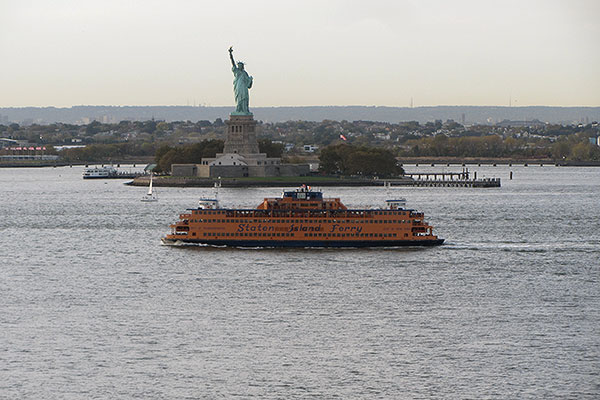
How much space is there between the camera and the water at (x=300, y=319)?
1233 inches

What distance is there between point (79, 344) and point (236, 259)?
18.9 m

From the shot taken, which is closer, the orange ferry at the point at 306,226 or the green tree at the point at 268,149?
the orange ferry at the point at 306,226

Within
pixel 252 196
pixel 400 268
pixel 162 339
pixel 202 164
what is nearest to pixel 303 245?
pixel 400 268

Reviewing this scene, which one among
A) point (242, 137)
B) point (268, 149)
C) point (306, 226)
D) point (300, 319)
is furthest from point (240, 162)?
point (300, 319)

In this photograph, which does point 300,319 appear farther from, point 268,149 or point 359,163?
point 268,149

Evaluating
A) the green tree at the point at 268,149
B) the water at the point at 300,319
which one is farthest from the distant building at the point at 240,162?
the water at the point at 300,319

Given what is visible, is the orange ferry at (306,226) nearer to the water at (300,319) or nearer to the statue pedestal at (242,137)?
the water at (300,319)

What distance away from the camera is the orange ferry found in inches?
2259

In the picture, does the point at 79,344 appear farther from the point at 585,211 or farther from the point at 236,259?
the point at 585,211

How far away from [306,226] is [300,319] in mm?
19390

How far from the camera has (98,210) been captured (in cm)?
8706

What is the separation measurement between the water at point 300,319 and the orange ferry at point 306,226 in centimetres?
117

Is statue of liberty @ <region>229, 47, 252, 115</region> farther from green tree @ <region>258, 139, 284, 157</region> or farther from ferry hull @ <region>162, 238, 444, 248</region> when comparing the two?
ferry hull @ <region>162, 238, 444, 248</region>

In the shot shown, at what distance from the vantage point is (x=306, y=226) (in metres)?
57.8
